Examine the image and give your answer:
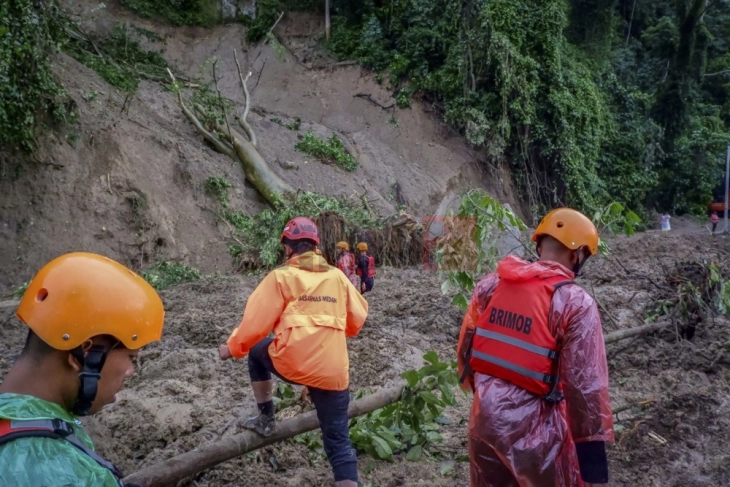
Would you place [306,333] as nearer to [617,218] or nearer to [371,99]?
[617,218]

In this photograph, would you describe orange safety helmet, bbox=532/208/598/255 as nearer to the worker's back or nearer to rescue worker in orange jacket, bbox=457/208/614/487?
rescue worker in orange jacket, bbox=457/208/614/487

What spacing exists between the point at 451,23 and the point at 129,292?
21107 mm

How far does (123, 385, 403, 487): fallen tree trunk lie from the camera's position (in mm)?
3189

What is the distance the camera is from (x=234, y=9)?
23.1 metres

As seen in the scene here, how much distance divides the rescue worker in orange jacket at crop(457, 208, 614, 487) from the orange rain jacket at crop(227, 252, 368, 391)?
0.98m

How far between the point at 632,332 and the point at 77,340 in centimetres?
644

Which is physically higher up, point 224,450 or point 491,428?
point 491,428

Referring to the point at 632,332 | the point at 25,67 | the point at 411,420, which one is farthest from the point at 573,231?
the point at 25,67

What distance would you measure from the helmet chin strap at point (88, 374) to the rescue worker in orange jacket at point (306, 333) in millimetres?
1872

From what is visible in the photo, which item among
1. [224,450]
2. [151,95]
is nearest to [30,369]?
[224,450]

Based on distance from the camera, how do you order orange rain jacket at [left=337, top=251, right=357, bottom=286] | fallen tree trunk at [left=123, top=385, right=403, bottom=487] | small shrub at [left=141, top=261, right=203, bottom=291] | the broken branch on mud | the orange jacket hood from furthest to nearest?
the broken branch on mud → small shrub at [left=141, top=261, right=203, bottom=291] → orange rain jacket at [left=337, top=251, right=357, bottom=286] → the orange jacket hood → fallen tree trunk at [left=123, top=385, right=403, bottom=487]

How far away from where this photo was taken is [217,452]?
3.51 metres

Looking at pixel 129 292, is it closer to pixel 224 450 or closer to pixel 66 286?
pixel 66 286

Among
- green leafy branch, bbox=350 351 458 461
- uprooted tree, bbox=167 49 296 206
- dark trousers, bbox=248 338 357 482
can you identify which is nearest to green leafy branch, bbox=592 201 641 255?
green leafy branch, bbox=350 351 458 461
